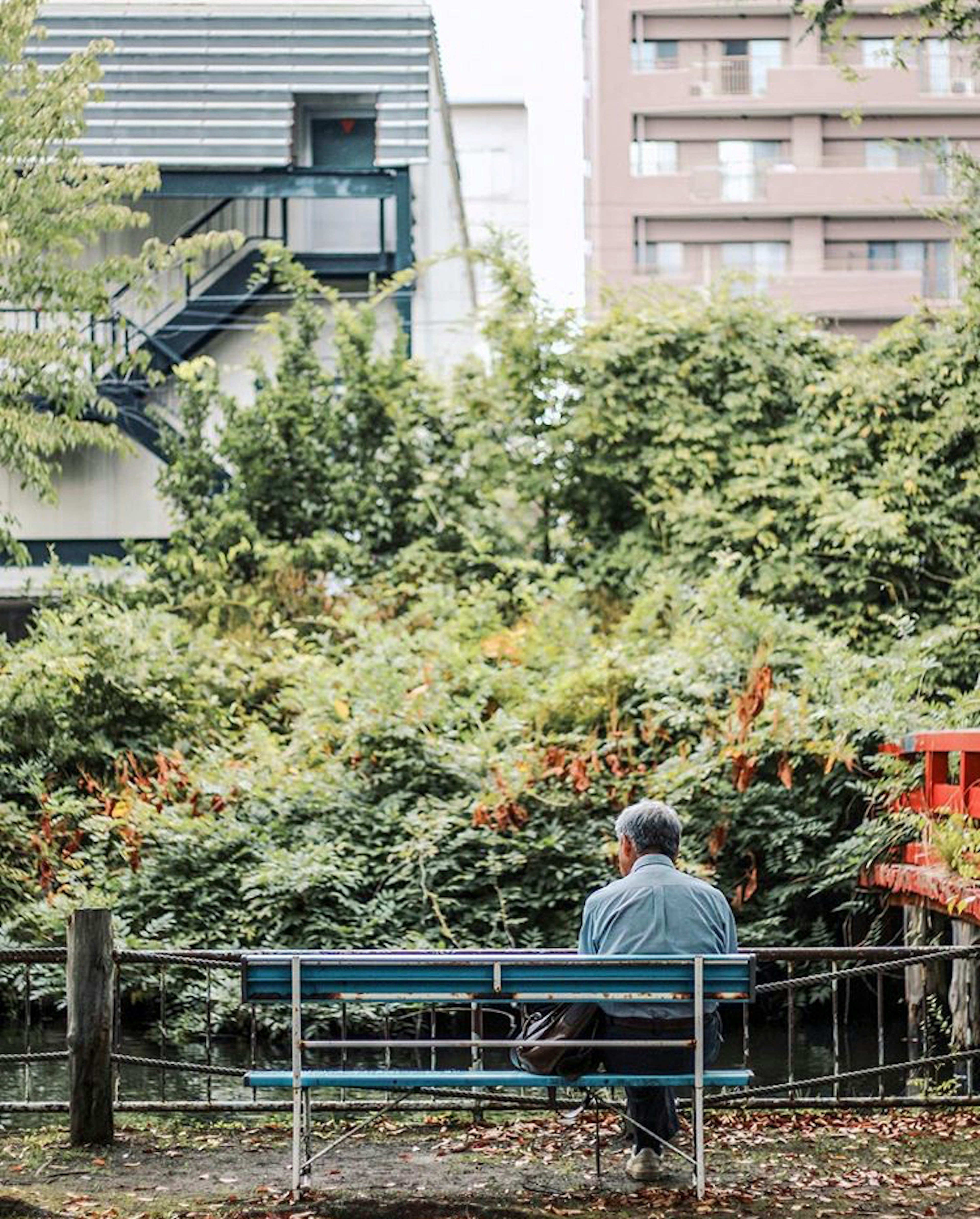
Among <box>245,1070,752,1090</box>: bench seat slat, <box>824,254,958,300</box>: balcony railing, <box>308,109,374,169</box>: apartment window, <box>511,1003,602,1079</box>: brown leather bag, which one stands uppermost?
<box>824,254,958,300</box>: balcony railing

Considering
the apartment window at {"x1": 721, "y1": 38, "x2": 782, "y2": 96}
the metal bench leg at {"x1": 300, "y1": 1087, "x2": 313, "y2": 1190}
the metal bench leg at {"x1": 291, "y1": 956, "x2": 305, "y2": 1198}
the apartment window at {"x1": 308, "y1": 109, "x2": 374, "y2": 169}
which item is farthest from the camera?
the apartment window at {"x1": 721, "y1": 38, "x2": 782, "y2": 96}

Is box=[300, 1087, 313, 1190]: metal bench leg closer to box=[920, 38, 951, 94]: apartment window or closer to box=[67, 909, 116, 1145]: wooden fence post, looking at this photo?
box=[67, 909, 116, 1145]: wooden fence post

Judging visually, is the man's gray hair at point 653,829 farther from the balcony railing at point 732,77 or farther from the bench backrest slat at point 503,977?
the balcony railing at point 732,77

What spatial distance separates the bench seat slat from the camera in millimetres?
6273

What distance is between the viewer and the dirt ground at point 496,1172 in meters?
6.14

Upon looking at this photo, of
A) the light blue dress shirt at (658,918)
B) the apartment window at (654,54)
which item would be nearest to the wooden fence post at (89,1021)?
the light blue dress shirt at (658,918)

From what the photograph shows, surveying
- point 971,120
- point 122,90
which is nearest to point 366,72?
point 122,90

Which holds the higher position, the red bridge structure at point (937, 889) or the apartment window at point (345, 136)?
the apartment window at point (345, 136)

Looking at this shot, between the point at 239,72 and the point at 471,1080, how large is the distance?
23.4m

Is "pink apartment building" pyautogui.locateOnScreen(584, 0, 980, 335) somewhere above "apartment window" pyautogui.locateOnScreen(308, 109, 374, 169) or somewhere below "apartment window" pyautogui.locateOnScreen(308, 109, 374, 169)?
above

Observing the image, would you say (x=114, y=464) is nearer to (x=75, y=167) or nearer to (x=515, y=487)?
(x=515, y=487)

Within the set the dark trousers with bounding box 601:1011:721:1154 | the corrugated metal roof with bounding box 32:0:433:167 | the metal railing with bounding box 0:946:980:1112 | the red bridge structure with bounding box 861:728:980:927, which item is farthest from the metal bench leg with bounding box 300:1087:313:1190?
the corrugated metal roof with bounding box 32:0:433:167

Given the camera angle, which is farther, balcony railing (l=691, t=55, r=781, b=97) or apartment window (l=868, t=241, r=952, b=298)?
balcony railing (l=691, t=55, r=781, b=97)

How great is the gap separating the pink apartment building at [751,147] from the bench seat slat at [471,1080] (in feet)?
138
